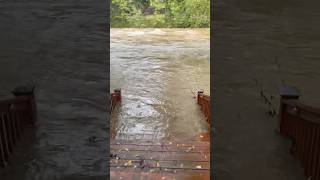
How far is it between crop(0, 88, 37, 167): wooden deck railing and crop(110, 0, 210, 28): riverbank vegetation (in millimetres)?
10782

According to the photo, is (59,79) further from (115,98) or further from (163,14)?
(163,14)

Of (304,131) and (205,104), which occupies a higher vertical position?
(304,131)

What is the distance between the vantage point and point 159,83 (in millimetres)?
7242

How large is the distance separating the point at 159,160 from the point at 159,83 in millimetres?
3478

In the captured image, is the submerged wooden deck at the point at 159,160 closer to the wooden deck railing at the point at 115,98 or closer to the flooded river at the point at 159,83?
the flooded river at the point at 159,83

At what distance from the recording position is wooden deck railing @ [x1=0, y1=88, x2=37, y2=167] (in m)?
2.98

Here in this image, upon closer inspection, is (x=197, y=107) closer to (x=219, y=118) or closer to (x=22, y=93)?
(x=219, y=118)

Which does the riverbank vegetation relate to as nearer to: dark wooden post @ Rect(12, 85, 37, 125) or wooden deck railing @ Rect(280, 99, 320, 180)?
wooden deck railing @ Rect(280, 99, 320, 180)

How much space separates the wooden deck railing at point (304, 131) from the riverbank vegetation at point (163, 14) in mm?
10573

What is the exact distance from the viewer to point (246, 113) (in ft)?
12.7

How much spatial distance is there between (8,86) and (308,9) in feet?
9.31

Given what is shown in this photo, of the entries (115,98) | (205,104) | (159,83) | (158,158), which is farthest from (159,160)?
(159,83)

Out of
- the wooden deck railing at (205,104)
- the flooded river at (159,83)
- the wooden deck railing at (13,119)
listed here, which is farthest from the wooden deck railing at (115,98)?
the wooden deck railing at (13,119)

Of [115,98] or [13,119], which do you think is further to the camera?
[115,98]
